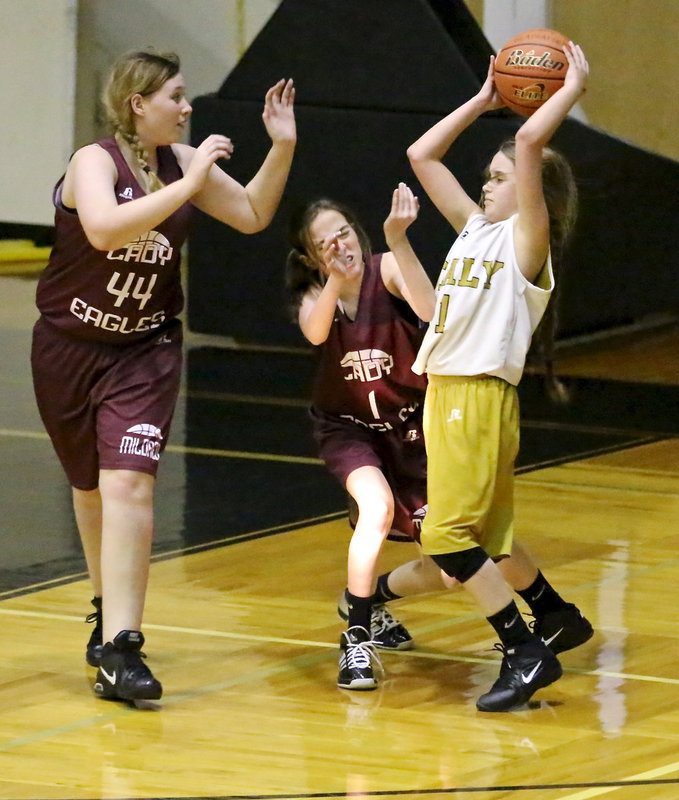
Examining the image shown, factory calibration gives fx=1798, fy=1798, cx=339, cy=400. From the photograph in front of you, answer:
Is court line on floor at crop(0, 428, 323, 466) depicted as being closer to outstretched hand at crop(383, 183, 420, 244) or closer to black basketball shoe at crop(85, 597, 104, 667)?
black basketball shoe at crop(85, 597, 104, 667)

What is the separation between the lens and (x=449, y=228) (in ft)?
33.0

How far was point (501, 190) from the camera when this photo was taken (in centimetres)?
459

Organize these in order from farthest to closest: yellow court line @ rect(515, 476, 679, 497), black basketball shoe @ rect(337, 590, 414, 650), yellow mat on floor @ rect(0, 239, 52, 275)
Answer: yellow mat on floor @ rect(0, 239, 52, 275) → yellow court line @ rect(515, 476, 679, 497) → black basketball shoe @ rect(337, 590, 414, 650)

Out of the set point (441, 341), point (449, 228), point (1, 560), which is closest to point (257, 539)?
point (1, 560)

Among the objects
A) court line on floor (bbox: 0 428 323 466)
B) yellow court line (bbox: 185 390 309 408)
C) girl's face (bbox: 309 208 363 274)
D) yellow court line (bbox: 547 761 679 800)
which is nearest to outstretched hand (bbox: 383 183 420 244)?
girl's face (bbox: 309 208 363 274)

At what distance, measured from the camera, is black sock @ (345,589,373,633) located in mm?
4777

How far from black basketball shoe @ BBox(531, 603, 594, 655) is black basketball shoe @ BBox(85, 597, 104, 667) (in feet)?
3.85

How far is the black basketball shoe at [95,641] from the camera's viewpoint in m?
4.82

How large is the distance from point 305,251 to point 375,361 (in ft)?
1.21

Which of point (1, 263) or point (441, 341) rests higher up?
point (441, 341)

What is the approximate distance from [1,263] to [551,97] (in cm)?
1084

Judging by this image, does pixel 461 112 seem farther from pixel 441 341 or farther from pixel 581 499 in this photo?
pixel 581 499

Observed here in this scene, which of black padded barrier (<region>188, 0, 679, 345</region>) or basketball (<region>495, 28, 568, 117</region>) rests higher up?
basketball (<region>495, 28, 568, 117</region>)

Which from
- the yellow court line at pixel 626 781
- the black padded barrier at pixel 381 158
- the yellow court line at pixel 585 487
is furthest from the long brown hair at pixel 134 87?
the black padded barrier at pixel 381 158
